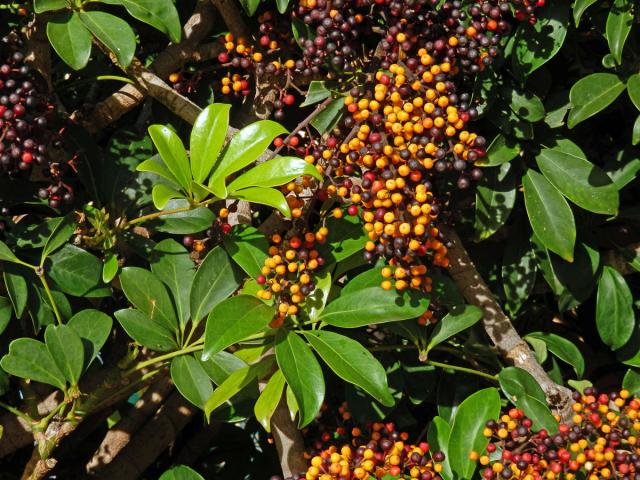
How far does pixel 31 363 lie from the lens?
5.17 ft

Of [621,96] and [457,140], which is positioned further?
[621,96]

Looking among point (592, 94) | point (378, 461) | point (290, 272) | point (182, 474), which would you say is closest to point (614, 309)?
point (592, 94)

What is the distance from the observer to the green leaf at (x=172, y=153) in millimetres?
1447

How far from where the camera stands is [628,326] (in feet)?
5.84

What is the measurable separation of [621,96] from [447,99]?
553 mm

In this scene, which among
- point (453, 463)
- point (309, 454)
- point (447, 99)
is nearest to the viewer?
point (447, 99)

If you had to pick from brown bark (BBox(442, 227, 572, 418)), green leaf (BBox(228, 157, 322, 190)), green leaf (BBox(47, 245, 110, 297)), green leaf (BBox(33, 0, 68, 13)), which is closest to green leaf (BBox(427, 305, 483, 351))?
brown bark (BBox(442, 227, 572, 418))

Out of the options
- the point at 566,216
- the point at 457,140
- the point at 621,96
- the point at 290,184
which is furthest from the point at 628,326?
the point at 290,184

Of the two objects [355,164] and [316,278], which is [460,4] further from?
[316,278]

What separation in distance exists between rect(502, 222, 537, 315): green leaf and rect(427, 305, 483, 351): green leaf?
0.60 feet

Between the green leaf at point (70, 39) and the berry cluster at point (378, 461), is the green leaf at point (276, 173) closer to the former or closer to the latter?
the green leaf at point (70, 39)

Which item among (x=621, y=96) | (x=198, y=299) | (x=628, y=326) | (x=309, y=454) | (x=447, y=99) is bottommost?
(x=309, y=454)

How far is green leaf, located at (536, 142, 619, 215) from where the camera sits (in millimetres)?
1608

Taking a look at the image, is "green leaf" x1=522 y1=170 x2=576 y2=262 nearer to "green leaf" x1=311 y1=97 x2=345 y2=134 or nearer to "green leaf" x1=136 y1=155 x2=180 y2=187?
"green leaf" x1=311 y1=97 x2=345 y2=134
